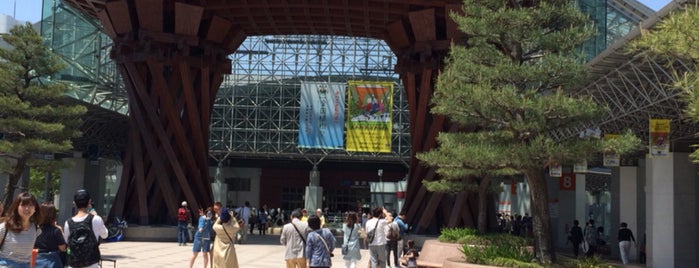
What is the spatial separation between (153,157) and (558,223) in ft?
61.2

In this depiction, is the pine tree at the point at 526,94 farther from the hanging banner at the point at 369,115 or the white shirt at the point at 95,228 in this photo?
the hanging banner at the point at 369,115

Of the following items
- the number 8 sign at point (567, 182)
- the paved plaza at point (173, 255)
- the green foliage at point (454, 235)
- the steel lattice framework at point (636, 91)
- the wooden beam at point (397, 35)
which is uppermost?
the wooden beam at point (397, 35)

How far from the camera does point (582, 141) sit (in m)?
11.7

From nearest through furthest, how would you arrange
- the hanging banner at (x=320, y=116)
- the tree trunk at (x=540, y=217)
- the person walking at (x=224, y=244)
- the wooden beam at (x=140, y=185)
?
the person walking at (x=224, y=244), the tree trunk at (x=540, y=217), the wooden beam at (x=140, y=185), the hanging banner at (x=320, y=116)

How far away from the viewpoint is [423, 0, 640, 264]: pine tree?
11.5 m

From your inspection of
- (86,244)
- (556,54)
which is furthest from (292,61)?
(86,244)

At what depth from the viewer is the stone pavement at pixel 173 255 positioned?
661 inches

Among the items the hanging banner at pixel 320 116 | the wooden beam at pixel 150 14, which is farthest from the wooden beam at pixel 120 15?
the hanging banner at pixel 320 116

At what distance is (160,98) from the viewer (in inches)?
971

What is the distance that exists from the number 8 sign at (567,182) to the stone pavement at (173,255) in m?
11.5

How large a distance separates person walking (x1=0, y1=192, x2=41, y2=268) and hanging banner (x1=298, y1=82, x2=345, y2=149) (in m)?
37.3

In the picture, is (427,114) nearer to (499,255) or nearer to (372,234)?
(372,234)

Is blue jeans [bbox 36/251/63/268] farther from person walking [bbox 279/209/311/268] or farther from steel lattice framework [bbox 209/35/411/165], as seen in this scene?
steel lattice framework [bbox 209/35/411/165]

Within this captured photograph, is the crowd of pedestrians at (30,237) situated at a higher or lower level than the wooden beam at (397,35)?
lower
